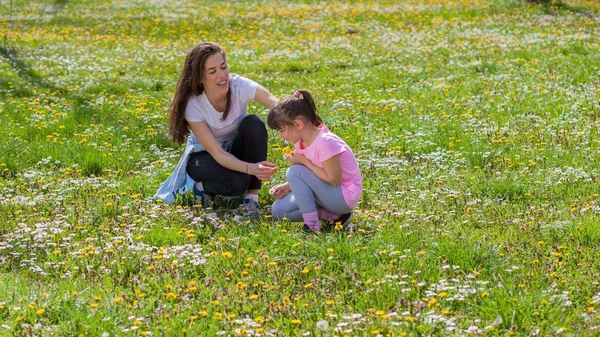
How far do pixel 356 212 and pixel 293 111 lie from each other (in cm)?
108

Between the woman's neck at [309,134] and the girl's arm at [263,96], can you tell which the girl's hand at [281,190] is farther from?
the girl's arm at [263,96]

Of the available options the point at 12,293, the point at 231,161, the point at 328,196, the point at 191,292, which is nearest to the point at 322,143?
the point at 328,196

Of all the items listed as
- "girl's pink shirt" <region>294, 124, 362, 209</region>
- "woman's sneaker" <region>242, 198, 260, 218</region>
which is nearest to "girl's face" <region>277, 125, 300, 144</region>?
"girl's pink shirt" <region>294, 124, 362, 209</region>

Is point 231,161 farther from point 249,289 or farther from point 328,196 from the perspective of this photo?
point 249,289

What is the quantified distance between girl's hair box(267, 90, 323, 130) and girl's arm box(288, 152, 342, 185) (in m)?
0.32

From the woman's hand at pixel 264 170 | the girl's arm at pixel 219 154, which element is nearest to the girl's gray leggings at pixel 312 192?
the woman's hand at pixel 264 170

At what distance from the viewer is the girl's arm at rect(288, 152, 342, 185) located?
5953 millimetres

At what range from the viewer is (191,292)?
5.02 meters

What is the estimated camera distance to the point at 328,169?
5969mm

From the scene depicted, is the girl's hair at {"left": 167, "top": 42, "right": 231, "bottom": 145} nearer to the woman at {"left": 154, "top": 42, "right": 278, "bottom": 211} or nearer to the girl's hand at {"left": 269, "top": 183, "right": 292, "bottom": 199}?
the woman at {"left": 154, "top": 42, "right": 278, "bottom": 211}

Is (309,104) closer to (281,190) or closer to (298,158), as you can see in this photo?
(298,158)

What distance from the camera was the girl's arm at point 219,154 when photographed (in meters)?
6.49

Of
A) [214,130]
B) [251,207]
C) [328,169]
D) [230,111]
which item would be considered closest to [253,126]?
[230,111]

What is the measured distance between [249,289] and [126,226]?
1.66 m
